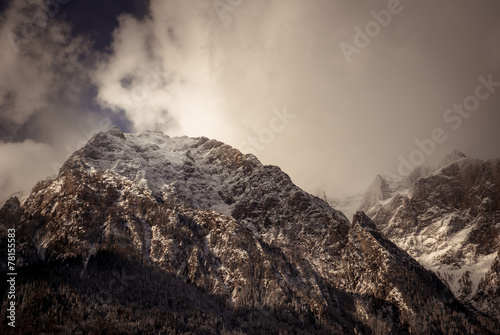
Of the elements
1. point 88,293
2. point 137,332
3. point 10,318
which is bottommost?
point 137,332

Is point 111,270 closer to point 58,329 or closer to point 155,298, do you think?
point 155,298

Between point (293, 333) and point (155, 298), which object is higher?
point (155, 298)

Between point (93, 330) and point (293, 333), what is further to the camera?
point (293, 333)

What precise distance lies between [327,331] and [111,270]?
127m

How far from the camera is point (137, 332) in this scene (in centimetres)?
15600

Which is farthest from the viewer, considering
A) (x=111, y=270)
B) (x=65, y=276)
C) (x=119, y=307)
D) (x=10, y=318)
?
(x=111, y=270)

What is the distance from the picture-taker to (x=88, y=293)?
17038cm

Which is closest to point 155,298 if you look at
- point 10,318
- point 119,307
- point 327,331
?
point 119,307

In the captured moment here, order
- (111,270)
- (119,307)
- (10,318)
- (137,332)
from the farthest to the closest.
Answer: (111,270)
(119,307)
(137,332)
(10,318)

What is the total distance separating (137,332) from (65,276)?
53.0 m

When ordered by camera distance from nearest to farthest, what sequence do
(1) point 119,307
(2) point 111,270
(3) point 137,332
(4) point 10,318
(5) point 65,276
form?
(4) point 10,318 → (3) point 137,332 → (1) point 119,307 → (5) point 65,276 → (2) point 111,270

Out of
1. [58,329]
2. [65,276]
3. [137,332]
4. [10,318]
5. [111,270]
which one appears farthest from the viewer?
[111,270]

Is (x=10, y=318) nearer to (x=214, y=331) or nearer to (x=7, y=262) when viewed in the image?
(x=7, y=262)

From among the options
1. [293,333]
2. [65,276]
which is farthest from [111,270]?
[293,333]
